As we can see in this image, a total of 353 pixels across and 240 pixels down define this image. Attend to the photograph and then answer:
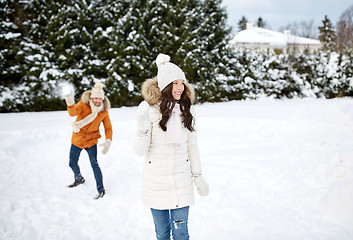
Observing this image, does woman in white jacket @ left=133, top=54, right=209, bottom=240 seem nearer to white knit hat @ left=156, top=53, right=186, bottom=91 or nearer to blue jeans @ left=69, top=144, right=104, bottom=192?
white knit hat @ left=156, top=53, right=186, bottom=91

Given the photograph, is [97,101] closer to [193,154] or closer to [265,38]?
[193,154]

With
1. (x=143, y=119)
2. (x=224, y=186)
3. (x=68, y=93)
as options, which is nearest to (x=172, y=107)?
(x=143, y=119)

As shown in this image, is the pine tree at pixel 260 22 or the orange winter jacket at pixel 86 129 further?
the pine tree at pixel 260 22

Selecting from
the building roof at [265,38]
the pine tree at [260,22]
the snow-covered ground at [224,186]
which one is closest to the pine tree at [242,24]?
the pine tree at [260,22]

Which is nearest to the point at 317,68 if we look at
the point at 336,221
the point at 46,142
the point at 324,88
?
the point at 324,88

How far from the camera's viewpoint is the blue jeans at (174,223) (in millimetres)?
2451

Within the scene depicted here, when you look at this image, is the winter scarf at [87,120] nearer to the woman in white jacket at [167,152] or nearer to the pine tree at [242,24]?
the woman in white jacket at [167,152]

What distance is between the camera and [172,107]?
2.42 metres

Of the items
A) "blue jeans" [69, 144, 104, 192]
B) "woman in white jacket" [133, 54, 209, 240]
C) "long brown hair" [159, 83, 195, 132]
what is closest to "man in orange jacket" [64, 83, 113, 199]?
"blue jeans" [69, 144, 104, 192]

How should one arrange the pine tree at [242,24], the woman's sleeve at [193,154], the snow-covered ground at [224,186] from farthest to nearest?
the pine tree at [242,24] → the snow-covered ground at [224,186] → the woman's sleeve at [193,154]

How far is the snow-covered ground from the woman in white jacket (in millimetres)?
1222

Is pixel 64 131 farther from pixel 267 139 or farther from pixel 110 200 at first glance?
pixel 267 139

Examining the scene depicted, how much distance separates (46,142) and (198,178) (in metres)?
6.31

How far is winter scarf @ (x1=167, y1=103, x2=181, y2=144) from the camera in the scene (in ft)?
7.80
